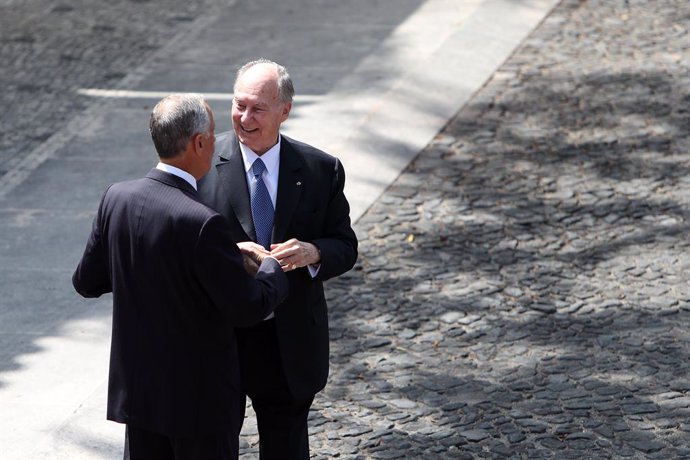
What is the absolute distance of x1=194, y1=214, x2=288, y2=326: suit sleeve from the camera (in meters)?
4.02

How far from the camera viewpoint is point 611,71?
1146cm

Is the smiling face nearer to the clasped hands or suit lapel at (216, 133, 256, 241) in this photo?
suit lapel at (216, 133, 256, 241)

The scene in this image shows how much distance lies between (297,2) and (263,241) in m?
9.84

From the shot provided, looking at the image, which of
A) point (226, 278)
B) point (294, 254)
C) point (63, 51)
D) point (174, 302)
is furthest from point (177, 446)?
point (63, 51)

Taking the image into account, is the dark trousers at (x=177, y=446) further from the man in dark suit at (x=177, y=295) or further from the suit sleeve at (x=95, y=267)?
the suit sleeve at (x=95, y=267)

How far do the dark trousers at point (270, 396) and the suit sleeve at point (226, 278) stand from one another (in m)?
0.52

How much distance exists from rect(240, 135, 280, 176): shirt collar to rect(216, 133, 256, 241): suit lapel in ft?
0.08

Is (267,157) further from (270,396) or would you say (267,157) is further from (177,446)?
(177,446)

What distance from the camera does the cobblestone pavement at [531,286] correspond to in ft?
19.7

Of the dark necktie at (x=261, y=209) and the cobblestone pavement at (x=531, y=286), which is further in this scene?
the cobblestone pavement at (x=531, y=286)

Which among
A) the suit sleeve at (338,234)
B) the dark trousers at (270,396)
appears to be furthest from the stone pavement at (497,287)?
the suit sleeve at (338,234)

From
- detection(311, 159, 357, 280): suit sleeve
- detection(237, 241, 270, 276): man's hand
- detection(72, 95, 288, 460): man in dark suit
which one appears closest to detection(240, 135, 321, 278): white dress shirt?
detection(311, 159, 357, 280): suit sleeve

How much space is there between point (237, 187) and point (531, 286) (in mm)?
3266

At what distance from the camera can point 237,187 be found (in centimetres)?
468
